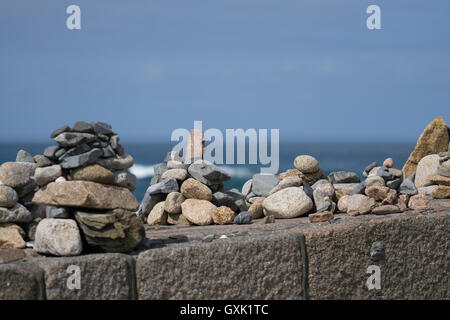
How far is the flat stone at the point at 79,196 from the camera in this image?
4445 mm

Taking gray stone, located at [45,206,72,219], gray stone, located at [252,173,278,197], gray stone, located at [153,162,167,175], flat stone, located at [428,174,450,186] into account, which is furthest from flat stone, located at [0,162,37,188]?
flat stone, located at [428,174,450,186]

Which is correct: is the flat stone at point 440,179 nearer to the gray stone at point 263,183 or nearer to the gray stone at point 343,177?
the gray stone at point 343,177

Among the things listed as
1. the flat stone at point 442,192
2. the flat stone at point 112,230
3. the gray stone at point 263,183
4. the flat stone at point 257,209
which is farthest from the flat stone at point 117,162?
the flat stone at point 442,192

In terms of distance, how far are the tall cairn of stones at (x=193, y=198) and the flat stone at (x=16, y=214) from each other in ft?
5.58

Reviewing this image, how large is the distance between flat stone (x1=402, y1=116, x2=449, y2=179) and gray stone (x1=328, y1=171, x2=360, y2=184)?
50.6 inches

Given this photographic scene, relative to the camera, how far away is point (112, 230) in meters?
4.47

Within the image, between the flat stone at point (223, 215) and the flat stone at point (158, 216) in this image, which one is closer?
the flat stone at point (223, 215)

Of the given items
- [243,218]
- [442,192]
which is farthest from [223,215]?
[442,192]

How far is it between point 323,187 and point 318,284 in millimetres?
1665

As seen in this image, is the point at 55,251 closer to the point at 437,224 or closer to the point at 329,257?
the point at 329,257

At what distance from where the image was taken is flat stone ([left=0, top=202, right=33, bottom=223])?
488 cm

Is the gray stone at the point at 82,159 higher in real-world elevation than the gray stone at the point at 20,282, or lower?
higher

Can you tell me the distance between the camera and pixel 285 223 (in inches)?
226
